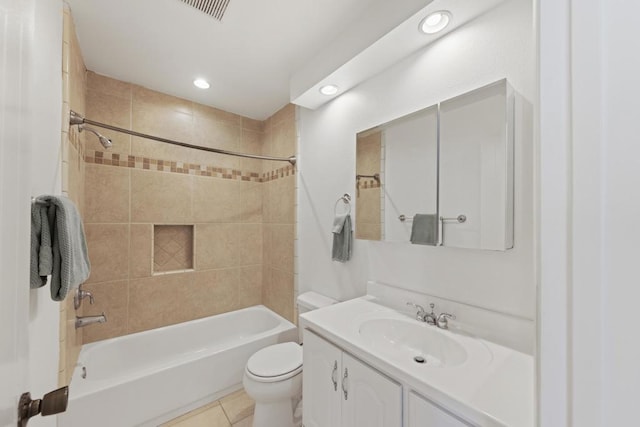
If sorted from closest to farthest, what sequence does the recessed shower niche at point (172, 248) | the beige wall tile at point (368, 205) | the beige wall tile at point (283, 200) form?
the beige wall tile at point (368, 205)
the recessed shower niche at point (172, 248)
the beige wall tile at point (283, 200)

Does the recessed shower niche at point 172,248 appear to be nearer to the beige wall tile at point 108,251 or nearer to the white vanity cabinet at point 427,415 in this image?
the beige wall tile at point 108,251

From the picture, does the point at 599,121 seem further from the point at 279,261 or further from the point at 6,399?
the point at 279,261

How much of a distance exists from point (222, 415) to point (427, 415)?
63.5 inches

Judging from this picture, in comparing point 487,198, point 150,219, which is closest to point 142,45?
point 150,219

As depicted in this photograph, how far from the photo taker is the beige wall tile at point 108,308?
194cm

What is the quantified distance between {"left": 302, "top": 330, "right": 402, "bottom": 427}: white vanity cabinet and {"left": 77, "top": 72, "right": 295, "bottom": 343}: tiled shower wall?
1121 mm

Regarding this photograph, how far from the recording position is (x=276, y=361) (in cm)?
166

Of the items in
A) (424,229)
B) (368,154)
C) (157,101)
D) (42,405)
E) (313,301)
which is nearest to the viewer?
(42,405)

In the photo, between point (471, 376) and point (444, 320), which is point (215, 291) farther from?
point (471, 376)

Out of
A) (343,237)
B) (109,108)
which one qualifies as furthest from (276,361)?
(109,108)

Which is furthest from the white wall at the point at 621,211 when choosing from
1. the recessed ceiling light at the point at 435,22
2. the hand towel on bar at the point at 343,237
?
the hand towel on bar at the point at 343,237

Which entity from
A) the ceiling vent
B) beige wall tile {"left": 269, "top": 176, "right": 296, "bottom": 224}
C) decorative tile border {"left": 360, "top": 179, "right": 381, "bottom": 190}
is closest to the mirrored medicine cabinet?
decorative tile border {"left": 360, "top": 179, "right": 381, "bottom": 190}

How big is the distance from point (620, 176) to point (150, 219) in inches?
104

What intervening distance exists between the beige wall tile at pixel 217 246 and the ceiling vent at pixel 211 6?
1.71 meters
